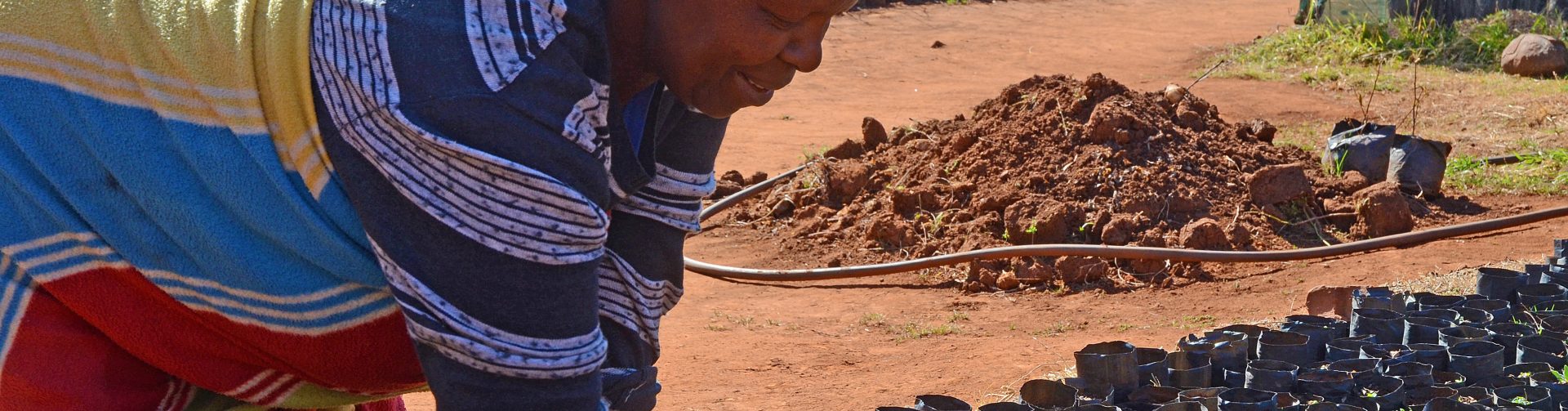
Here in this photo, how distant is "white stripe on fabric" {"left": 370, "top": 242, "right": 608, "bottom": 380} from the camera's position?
117 cm

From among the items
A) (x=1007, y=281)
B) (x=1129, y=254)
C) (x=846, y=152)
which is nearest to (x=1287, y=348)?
(x=1129, y=254)

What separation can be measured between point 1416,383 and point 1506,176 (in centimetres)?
407

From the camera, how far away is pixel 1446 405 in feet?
9.29

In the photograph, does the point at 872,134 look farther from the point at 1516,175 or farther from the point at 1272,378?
the point at 1272,378

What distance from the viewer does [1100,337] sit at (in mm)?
4449

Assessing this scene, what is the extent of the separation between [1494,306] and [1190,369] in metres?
1.12

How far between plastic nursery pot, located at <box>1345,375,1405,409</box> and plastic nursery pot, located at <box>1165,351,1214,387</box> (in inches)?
12.2

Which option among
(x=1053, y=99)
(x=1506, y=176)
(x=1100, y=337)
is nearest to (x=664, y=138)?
(x=1100, y=337)

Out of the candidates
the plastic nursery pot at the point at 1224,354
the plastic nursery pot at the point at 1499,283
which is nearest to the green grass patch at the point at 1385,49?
the plastic nursery pot at the point at 1499,283

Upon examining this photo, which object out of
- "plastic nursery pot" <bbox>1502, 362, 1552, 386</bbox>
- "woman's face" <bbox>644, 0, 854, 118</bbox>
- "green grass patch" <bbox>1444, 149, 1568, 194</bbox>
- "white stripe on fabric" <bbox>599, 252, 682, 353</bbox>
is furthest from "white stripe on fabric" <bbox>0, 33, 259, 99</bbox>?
"green grass patch" <bbox>1444, 149, 1568, 194</bbox>

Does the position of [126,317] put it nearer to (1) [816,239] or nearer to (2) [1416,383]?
(2) [1416,383]

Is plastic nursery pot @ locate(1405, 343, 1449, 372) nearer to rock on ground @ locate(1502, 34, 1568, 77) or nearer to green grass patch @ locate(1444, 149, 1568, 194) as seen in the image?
green grass patch @ locate(1444, 149, 1568, 194)

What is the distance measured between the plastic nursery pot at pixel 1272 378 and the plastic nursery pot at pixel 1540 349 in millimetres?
597

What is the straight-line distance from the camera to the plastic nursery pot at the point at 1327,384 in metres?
2.98
